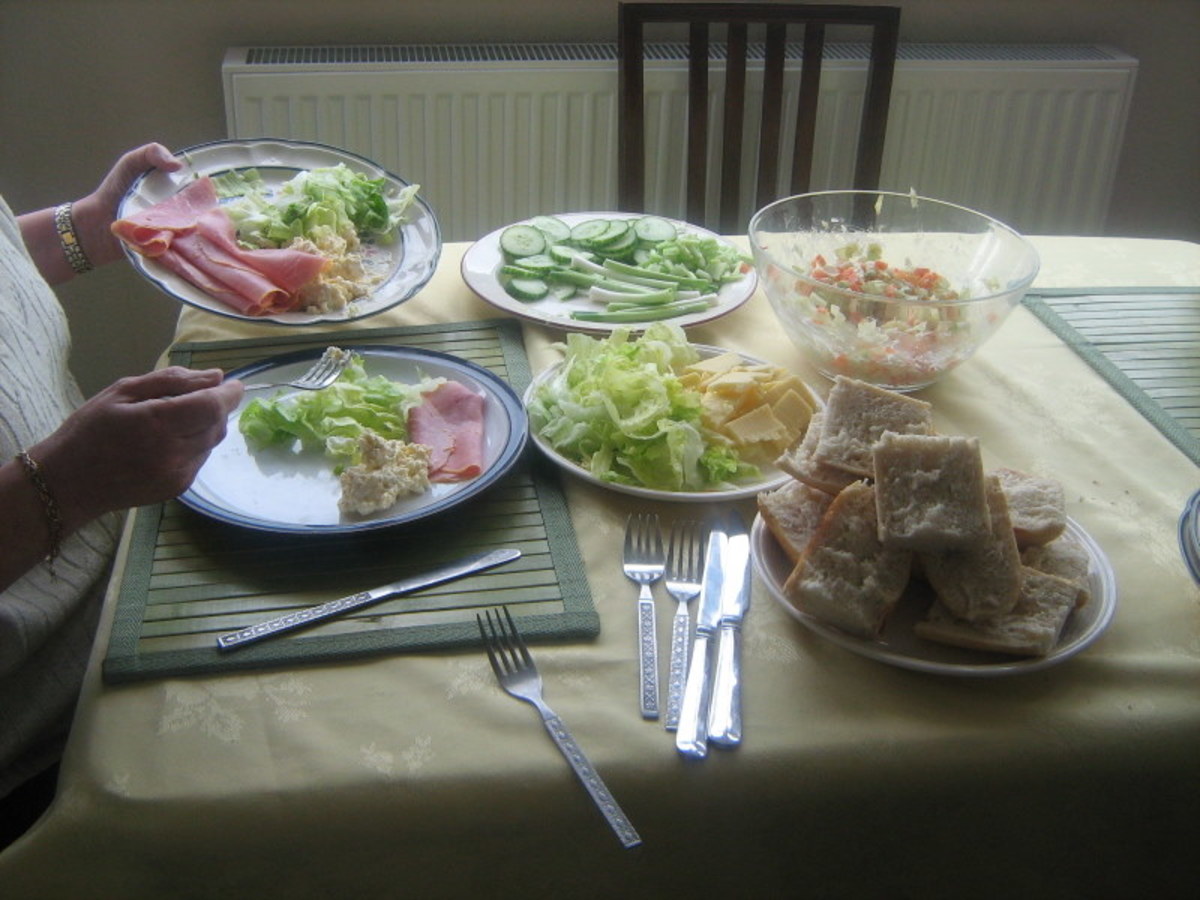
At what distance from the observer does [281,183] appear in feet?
5.80

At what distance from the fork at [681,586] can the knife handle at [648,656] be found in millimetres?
13

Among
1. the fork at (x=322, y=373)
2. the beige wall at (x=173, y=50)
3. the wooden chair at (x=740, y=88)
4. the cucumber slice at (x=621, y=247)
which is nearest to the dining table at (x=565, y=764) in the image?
the fork at (x=322, y=373)

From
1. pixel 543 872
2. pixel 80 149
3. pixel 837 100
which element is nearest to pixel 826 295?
pixel 543 872

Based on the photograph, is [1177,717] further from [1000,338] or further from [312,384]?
[312,384]

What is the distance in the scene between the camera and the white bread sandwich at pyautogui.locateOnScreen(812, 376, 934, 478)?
1051 mm

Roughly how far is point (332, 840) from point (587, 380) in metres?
0.62

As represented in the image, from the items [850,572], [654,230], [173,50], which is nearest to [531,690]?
[850,572]

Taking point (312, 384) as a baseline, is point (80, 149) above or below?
below

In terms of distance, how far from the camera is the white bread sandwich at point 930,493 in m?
0.95

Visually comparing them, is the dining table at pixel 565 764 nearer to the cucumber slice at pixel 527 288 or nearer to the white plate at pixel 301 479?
the white plate at pixel 301 479

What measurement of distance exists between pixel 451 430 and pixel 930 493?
1.80 feet

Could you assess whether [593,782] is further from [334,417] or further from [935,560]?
[334,417]

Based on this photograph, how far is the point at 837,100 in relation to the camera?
2777mm

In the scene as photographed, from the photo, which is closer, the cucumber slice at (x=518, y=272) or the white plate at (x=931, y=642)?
the white plate at (x=931, y=642)
